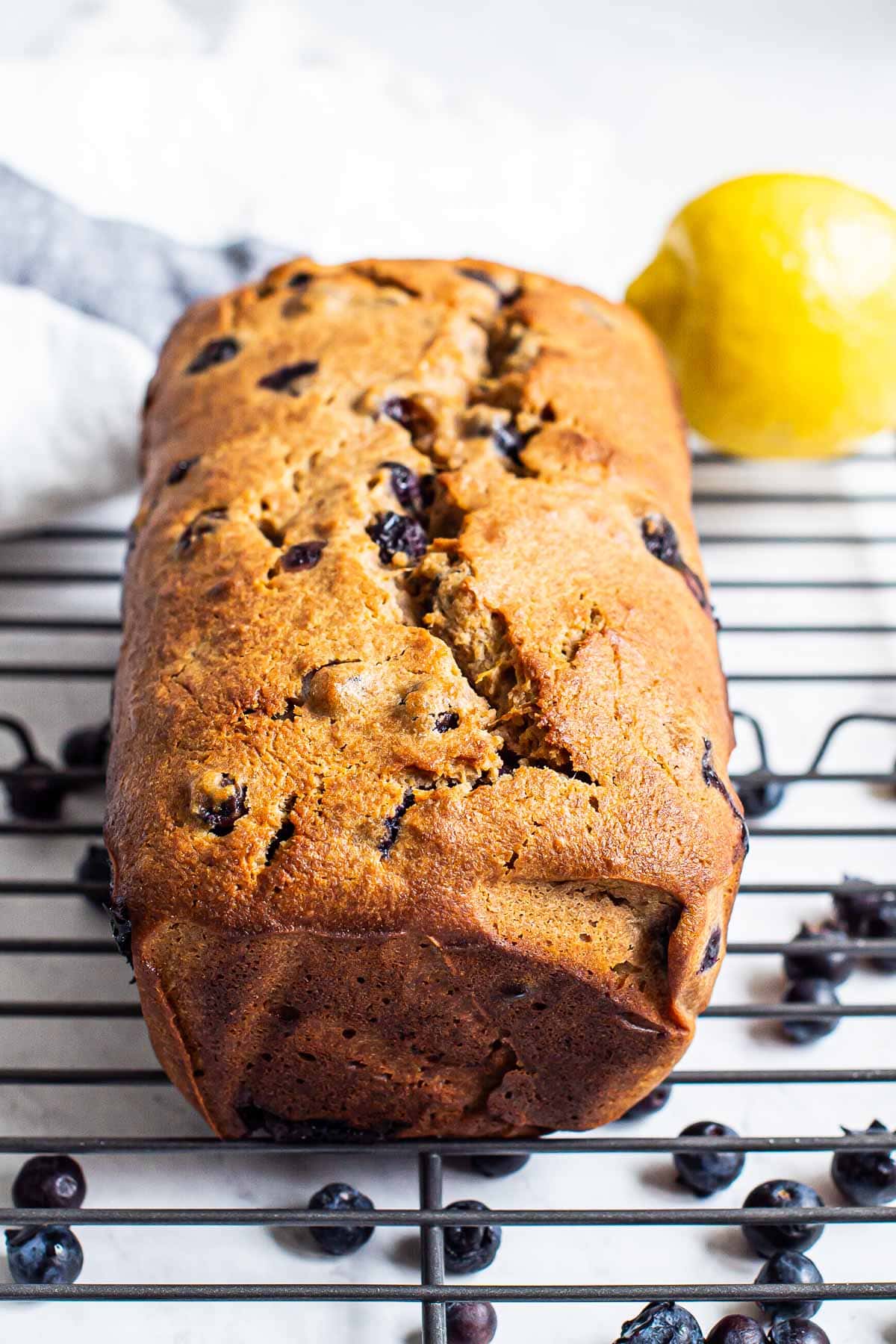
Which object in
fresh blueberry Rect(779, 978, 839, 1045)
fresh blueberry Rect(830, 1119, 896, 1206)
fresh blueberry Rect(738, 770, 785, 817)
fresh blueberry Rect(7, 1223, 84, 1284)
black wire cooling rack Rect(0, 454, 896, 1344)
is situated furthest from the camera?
fresh blueberry Rect(738, 770, 785, 817)

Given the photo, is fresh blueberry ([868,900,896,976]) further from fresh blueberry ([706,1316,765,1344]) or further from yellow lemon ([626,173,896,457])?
yellow lemon ([626,173,896,457])

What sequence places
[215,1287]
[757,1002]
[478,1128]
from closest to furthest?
[215,1287], [478,1128], [757,1002]

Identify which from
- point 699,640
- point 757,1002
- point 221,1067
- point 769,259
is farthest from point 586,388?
point 221,1067

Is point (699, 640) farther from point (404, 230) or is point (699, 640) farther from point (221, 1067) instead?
point (404, 230)

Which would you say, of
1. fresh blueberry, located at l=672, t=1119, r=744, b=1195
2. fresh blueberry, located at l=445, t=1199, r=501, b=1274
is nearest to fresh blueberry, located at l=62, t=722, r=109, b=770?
fresh blueberry, located at l=445, t=1199, r=501, b=1274

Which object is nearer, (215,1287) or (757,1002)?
(215,1287)
